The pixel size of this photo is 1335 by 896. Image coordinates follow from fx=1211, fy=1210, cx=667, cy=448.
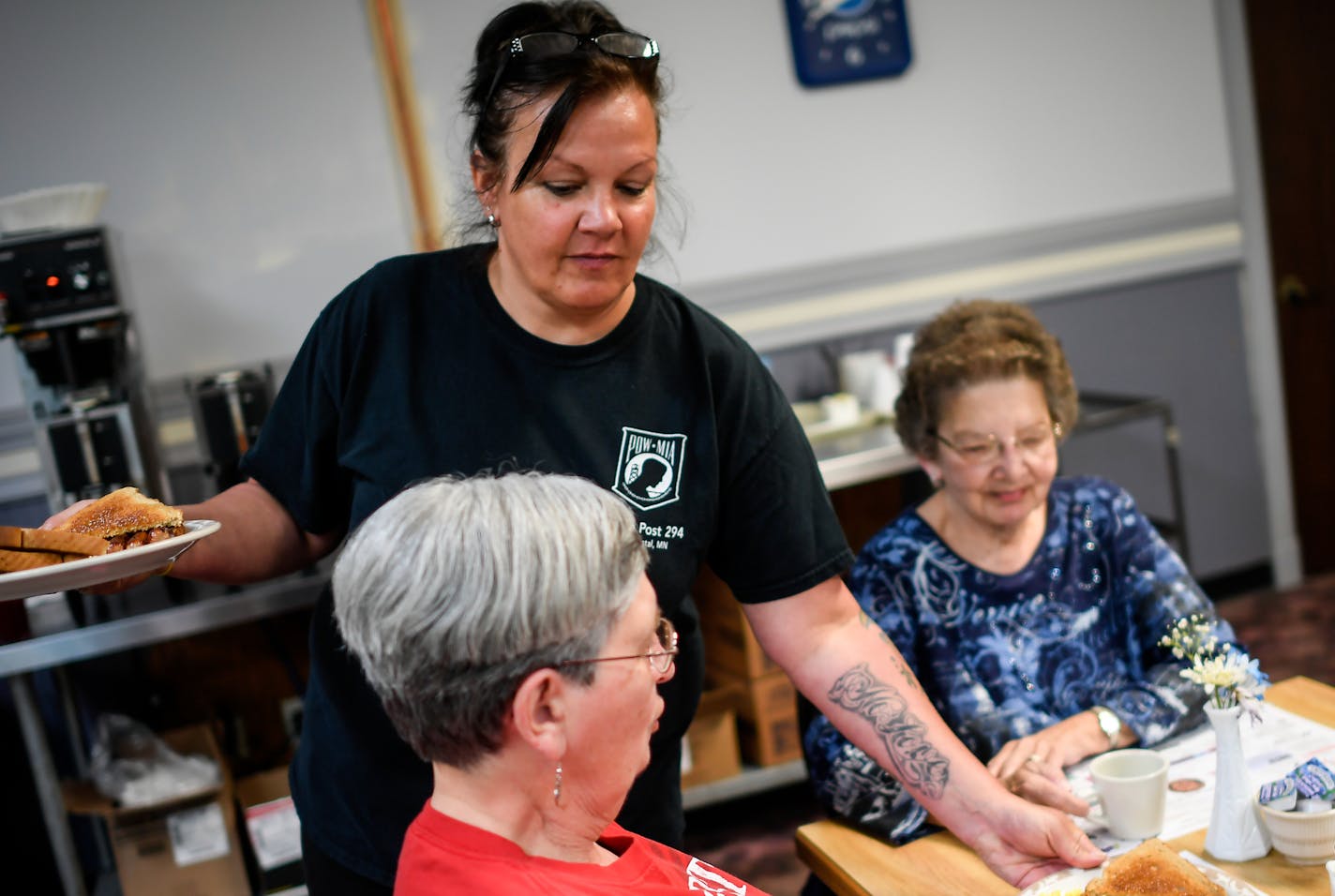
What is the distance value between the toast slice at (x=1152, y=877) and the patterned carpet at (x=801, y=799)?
1.59m

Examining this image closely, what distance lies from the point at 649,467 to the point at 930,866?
58 centimetres

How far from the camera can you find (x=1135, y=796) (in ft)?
4.52

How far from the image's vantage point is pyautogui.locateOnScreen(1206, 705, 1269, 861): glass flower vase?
132cm

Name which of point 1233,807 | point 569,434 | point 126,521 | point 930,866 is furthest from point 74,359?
point 1233,807

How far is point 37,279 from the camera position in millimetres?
2578

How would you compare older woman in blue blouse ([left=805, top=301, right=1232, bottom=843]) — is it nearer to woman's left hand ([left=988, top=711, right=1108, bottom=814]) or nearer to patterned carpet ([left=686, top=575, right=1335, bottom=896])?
woman's left hand ([left=988, top=711, right=1108, bottom=814])

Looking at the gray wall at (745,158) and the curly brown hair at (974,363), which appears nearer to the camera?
the curly brown hair at (974,363)

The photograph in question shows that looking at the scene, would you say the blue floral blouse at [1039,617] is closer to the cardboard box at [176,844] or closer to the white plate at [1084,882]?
the white plate at [1084,882]

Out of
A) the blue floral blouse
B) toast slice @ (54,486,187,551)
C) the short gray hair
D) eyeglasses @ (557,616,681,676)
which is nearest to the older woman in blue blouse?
the blue floral blouse

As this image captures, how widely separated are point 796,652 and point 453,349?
1.88 feet

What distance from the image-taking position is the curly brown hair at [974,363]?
1.95m

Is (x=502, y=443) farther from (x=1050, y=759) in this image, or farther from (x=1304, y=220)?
(x=1304, y=220)

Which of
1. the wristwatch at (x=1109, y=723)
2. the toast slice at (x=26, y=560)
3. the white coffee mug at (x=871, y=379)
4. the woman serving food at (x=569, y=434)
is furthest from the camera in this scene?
the white coffee mug at (x=871, y=379)

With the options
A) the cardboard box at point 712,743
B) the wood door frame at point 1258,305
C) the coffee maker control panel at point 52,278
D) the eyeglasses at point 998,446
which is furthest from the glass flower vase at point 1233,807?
the wood door frame at point 1258,305
